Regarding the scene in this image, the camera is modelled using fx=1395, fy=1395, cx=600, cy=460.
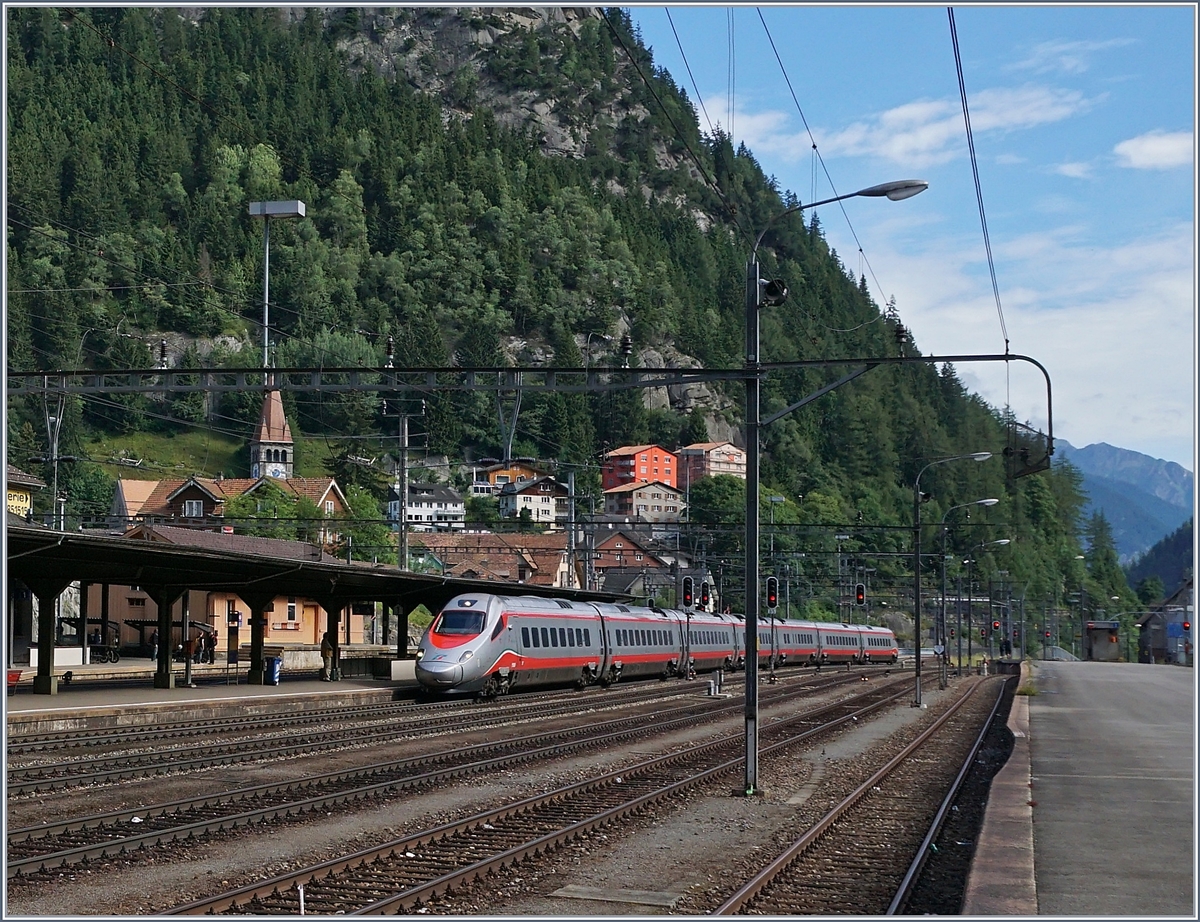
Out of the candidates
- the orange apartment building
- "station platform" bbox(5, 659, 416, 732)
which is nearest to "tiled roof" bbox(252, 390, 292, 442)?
the orange apartment building

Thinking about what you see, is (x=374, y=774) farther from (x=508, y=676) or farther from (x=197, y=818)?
(x=508, y=676)

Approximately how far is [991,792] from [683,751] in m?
7.24

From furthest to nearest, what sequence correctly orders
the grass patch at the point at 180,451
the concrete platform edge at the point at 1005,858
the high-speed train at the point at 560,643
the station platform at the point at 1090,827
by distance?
the grass patch at the point at 180,451, the high-speed train at the point at 560,643, the station platform at the point at 1090,827, the concrete platform edge at the point at 1005,858

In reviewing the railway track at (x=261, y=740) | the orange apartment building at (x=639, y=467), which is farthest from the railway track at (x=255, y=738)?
the orange apartment building at (x=639, y=467)

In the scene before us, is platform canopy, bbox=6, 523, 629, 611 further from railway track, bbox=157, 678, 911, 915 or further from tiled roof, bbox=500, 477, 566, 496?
railway track, bbox=157, 678, 911, 915

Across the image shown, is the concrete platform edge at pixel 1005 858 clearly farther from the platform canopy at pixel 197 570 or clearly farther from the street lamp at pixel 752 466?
the platform canopy at pixel 197 570

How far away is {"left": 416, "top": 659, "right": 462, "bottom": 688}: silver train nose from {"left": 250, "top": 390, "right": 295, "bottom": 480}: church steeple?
117545mm

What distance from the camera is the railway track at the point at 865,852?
12.2 m

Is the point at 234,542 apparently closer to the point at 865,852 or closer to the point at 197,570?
the point at 197,570

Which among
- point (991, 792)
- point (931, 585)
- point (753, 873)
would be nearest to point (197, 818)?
point (753, 873)

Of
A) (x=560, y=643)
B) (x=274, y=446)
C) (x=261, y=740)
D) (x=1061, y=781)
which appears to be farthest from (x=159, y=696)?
(x=274, y=446)

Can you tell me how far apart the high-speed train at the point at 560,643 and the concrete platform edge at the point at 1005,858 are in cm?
1917

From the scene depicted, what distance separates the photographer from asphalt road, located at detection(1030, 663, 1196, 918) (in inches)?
475

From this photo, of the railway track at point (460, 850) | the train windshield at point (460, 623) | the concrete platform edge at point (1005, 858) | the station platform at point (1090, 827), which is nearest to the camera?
the concrete platform edge at point (1005, 858)
